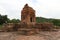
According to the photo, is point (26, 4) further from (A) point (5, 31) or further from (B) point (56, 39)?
(B) point (56, 39)

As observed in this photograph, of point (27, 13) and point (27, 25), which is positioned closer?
point (27, 25)

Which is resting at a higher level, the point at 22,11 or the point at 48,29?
the point at 22,11

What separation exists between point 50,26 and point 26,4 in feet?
11.4

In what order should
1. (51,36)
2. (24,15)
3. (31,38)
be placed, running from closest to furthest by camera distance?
1. (31,38)
2. (51,36)
3. (24,15)

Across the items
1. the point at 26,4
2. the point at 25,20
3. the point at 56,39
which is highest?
the point at 26,4

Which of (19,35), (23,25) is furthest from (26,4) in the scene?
(19,35)

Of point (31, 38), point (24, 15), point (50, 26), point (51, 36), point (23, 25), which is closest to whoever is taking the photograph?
point (31, 38)

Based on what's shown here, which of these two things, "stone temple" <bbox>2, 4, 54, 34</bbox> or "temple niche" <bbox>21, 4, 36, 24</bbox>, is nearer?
"stone temple" <bbox>2, 4, 54, 34</bbox>

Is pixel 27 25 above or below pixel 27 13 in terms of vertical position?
below

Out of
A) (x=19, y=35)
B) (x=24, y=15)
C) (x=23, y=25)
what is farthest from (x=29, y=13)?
(x=19, y=35)

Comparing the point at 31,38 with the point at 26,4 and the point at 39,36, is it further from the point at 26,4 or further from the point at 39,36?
the point at 26,4

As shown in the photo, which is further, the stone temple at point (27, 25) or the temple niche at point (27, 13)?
the temple niche at point (27, 13)

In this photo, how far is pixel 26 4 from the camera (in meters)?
19.5

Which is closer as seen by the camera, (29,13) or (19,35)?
(19,35)
